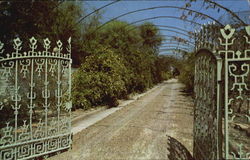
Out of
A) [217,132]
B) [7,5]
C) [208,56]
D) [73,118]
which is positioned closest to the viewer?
[217,132]

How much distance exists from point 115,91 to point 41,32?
14.1 ft

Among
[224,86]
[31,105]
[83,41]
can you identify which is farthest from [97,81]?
[224,86]

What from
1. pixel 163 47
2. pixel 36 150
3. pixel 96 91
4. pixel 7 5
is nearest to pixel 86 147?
pixel 36 150

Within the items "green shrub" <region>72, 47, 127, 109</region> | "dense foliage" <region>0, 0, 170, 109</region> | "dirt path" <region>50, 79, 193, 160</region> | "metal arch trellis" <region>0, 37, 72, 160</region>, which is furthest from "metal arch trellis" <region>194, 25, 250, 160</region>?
"green shrub" <region>72, 47, 127, 109</region>

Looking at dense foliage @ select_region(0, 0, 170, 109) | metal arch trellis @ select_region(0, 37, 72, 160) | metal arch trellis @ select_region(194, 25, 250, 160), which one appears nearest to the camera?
metal arch trellis @ select_region(194, 25, 250, 160)

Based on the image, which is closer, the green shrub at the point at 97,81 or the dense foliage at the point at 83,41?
the dense foliage at the point at 83,41

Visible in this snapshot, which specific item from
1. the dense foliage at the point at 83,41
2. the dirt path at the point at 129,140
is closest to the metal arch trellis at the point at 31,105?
the dirt path at the point at 129,140

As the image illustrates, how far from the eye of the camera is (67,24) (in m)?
A: 6.90

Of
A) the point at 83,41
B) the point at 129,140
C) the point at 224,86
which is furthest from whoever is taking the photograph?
the point at 83,41

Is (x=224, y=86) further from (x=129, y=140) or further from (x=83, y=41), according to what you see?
(x=83, y=41)

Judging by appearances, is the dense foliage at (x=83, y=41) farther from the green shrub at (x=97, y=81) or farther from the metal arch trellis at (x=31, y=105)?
the metal arch trellis at (x=31, y=105)

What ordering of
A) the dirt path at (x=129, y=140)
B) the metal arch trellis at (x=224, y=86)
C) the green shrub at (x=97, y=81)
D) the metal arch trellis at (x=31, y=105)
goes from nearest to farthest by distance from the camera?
1. the metal arch trellis at (x=224, y=86)
2. the metal arch trellis at (x=31, y=105)
3. the dirt path at (x=129, y=140)
4. the green shrub at (x=97, y=81)

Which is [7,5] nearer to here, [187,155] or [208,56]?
[208,56]

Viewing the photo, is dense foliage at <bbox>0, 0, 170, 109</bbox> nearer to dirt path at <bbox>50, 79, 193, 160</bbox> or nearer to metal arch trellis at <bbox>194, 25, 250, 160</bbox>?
dirt path at <bbox>50, 79, 193, 160</bbox>
